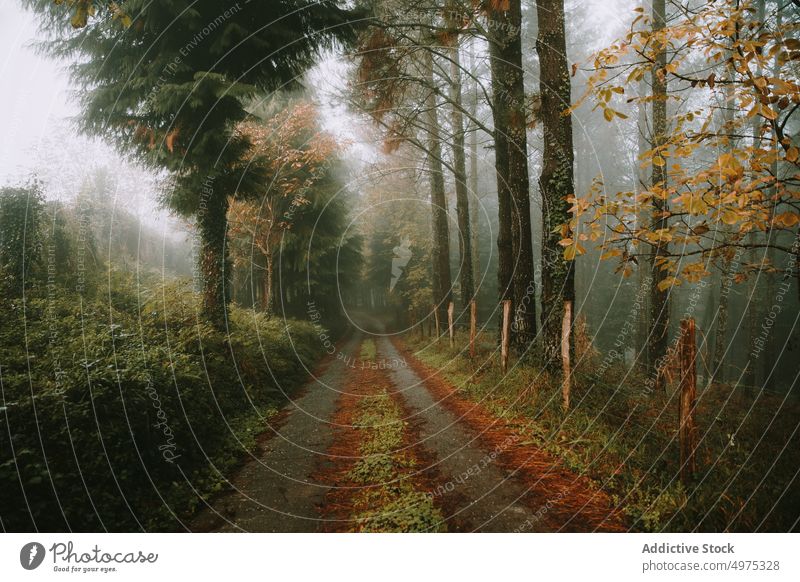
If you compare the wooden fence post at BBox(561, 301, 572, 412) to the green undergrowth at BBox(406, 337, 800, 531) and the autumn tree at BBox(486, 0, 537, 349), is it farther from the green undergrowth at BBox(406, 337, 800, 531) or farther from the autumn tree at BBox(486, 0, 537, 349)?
the autumn tree at BBox(486, 0, 537, 349)

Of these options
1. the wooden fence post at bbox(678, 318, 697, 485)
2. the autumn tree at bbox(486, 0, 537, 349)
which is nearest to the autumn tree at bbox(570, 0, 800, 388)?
the wooden fence post at bbox(678, 318, 697, 485)

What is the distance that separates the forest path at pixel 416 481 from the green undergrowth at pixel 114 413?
537mm

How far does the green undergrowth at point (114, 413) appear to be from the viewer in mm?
3203

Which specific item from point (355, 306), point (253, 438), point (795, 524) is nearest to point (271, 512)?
point (253, 438)

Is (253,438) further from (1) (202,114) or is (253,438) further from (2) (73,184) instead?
(2) (73,184)

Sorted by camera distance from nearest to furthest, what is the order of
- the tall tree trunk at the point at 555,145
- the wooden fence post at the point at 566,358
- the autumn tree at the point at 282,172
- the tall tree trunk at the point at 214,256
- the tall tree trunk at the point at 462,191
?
the wooden fence post at the point at 566,358 → the tall tree trunk at the point at 555,145 → the tall tree trunk at the point at 214,256 → the autumn tree at the point at 282,172 → the tall tree trunk at the point at 462,191

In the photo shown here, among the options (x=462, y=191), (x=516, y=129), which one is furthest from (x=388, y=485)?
(x=462, y=191)

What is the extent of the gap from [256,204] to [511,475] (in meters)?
13.3

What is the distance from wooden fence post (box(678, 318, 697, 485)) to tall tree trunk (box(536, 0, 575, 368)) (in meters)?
2.51

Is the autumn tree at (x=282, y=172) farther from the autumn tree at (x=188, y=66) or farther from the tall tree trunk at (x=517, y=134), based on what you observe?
the tall tree trunk at (x=517, y=134)

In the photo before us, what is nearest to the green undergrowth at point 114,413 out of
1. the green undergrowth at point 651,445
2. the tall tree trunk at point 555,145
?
the green undergrowth at point 651,445

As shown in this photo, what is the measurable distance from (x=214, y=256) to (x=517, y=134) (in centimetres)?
676

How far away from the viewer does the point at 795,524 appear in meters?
3.22

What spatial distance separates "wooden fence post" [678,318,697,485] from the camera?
144 inches
